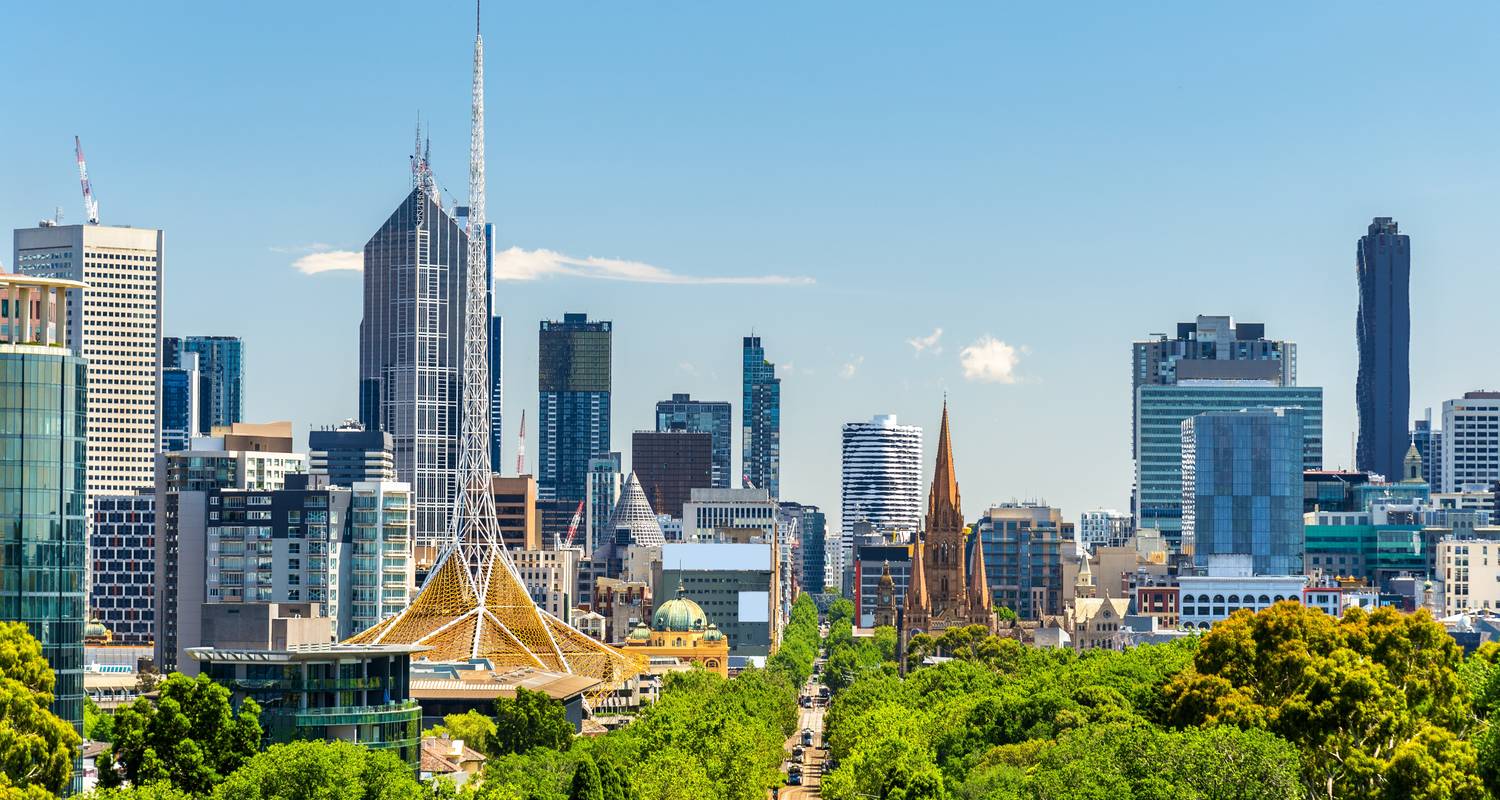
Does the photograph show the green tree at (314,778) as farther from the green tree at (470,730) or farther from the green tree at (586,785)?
the green tree at (470,730)

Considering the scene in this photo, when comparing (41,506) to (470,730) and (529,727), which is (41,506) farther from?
(470,730)

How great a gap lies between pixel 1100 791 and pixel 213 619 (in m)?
80.4

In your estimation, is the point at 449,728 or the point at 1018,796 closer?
the point at 1018,796

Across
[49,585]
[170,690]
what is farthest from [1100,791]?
[49,585]

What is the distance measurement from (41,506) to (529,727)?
2095 inches

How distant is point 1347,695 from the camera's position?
118000 millimetres

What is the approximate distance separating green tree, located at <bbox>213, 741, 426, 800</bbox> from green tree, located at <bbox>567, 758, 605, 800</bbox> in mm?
16693

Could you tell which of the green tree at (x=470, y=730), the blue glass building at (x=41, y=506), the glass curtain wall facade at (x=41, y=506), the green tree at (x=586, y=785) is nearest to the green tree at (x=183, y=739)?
the blue glass building at (x=41, y=506)

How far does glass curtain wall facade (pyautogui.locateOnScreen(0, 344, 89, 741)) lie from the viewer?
132625 millimetres

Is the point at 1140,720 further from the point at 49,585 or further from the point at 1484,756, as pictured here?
the point at 49,585

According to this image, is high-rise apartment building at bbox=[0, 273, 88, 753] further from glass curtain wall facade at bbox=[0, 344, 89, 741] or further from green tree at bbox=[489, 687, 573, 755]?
Result: green tree at bbox=[489, 687, 573, 755]

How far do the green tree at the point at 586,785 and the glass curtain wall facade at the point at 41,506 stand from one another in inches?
960

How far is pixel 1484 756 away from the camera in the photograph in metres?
100

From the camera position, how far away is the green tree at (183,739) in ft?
389
